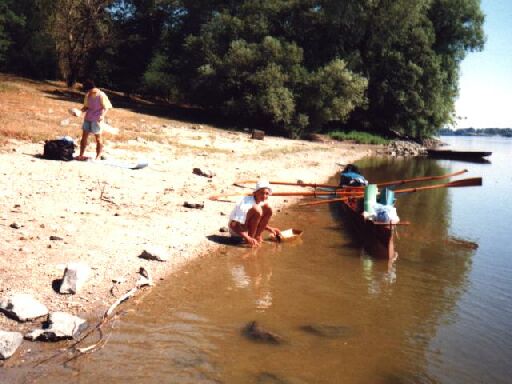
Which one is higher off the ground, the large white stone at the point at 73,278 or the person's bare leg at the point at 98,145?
the person's bare leg at the point at 98,145

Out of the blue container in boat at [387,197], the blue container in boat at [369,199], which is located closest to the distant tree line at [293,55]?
the blue container in boat at [387,197]

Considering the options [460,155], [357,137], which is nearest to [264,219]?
[460,155]

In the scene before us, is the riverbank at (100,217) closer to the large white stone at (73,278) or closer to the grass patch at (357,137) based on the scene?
the large white stone at (73,278)

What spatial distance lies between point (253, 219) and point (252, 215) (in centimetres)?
13

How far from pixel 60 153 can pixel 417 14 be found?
32.6 m

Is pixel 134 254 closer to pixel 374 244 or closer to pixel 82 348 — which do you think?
pixel 82 348

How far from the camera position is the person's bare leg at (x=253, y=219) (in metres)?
8.01

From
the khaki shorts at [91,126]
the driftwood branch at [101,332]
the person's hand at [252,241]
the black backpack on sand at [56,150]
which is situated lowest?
the driftwood branch at [101,332]

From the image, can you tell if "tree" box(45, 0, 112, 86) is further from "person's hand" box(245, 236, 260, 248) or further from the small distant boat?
"person's hand" box(245, 236, 260, 248)

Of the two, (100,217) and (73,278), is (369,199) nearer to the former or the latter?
(100,217)

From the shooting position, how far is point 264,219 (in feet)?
27.6

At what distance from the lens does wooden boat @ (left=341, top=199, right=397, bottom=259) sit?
8562mm

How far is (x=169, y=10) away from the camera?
47.8 metres

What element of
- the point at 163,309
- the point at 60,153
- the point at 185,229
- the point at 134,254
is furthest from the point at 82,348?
the point at 60,153
